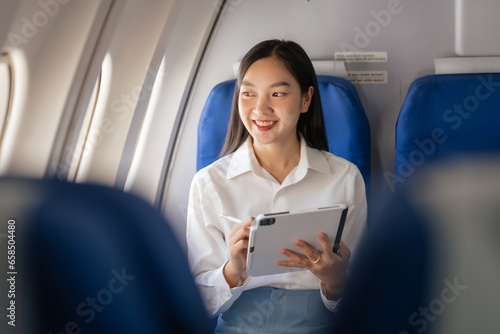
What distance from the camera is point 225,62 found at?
227cm

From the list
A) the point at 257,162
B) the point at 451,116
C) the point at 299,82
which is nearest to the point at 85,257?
the point at 257,162

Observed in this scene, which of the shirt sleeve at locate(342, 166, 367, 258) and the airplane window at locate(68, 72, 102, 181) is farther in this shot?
the airplane window at locate(68, 72, 102, 181)

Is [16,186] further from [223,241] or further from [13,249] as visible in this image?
[223,241]

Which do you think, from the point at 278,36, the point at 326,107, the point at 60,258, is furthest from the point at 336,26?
the point at 60,258

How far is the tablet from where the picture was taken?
1162 millimetres

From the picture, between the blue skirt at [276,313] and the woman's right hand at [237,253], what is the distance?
0.10m

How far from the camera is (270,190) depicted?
5.03 feet

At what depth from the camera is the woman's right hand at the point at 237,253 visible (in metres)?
1.24

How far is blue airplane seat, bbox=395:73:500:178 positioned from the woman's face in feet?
1.81

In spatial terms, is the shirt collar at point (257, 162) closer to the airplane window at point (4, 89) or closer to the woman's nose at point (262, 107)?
the woman's nose at point (262, 107)

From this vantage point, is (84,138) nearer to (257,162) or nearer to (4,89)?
(4,89)

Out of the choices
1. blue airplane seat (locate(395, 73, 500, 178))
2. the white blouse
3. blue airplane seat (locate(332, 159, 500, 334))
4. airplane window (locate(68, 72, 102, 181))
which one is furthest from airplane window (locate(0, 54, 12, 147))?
blue airplane seat (locate(395, 73, 500, 178))

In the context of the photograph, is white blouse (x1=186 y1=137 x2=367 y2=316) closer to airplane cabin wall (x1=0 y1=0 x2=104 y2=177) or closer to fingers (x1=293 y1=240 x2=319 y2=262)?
fingers (x1=293 y1=240 x2=319 y2=262)

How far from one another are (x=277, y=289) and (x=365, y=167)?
67 centimetres
